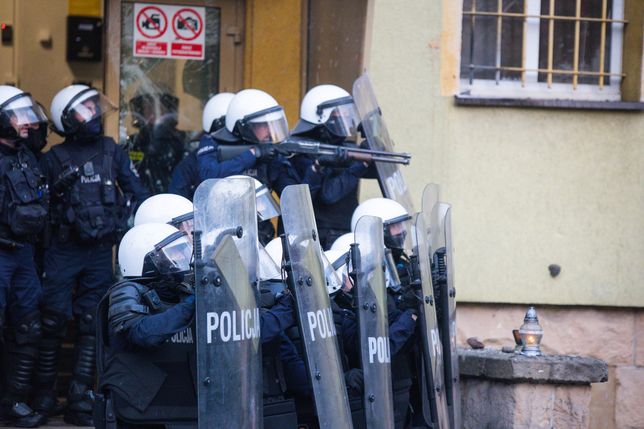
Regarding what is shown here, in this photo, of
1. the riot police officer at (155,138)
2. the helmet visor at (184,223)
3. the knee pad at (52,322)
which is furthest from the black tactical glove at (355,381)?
the riot police officer at (155,138)

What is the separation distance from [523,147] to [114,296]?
4104mm

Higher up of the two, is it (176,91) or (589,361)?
(176,91)

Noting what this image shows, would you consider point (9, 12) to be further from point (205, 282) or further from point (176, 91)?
point (205, 282)

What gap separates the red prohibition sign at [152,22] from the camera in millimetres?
8875

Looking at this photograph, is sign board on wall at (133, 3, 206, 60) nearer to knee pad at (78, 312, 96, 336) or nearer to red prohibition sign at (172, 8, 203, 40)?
red prohibition sign at (172, 8, 203, 40)

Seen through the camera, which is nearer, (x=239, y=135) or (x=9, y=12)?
(x=239, y=135)

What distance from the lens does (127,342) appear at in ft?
16.5

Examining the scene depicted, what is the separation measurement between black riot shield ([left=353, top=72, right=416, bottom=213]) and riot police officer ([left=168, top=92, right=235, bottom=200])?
Answer: 88cm

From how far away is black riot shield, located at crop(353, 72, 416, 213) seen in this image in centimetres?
763

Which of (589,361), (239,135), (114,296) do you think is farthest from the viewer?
(239,135)

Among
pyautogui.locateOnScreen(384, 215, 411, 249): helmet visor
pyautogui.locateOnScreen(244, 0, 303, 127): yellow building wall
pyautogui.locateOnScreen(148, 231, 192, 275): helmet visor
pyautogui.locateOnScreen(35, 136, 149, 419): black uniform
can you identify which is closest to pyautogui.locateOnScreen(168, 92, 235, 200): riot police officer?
pyautogui.locateOnScreen(35, 136, 149, 419): black uniform

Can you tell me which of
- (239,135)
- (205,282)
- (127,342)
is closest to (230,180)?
(205,282)

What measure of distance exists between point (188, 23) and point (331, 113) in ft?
6.06

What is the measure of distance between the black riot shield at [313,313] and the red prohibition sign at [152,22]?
382 cm
